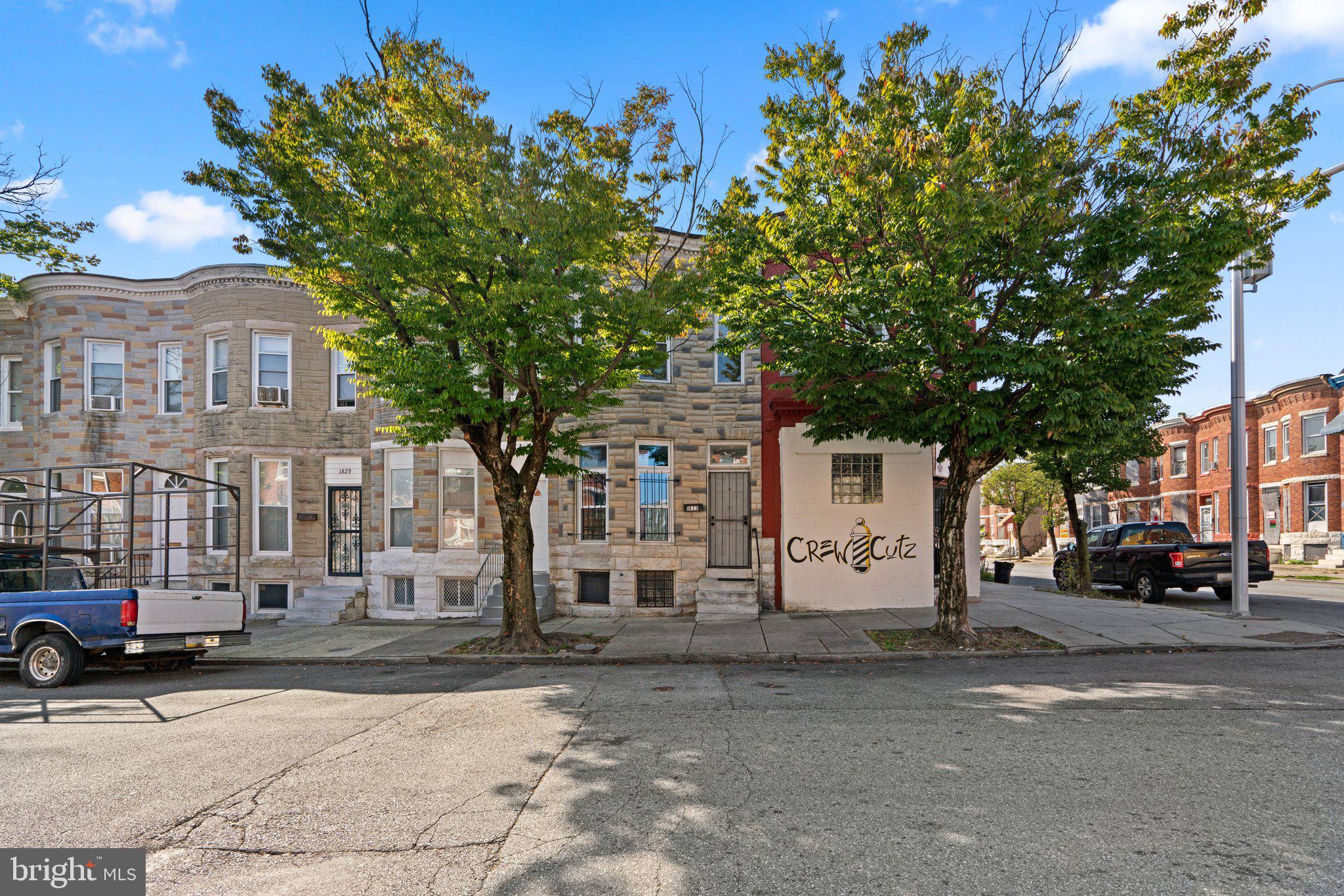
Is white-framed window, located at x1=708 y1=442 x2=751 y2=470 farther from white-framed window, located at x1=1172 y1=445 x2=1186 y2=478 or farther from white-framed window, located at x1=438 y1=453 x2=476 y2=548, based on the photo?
white-framed window, located at x1=1172 y1=445 x2=1186 y2=478

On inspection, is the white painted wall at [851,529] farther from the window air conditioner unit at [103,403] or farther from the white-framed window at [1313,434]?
the white-framed window at [1313,434]

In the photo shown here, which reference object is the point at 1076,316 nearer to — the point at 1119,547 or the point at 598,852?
the point at 598,852

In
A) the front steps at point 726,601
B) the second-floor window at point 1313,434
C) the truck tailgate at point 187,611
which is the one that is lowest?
the front steps at point 726,601

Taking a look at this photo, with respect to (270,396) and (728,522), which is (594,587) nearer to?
(728,522)

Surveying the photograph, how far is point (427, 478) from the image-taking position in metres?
16.8

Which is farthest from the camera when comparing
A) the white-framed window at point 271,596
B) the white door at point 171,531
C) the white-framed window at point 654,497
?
the white door at point 171,531

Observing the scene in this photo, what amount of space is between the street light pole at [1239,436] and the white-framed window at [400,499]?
630 inches

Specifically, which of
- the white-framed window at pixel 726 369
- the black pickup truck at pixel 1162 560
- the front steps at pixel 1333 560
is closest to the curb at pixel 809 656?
the black pickup truck at pixel 1162 560

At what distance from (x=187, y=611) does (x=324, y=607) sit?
6.45 metres

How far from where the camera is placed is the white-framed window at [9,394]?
66.7ft

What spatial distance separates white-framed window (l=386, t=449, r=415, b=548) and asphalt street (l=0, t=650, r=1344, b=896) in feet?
26.7

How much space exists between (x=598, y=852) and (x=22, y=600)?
1015 centimetres

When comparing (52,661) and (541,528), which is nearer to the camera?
(52,661)

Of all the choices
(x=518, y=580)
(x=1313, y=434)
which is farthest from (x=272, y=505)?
(x=1313, y=434)
